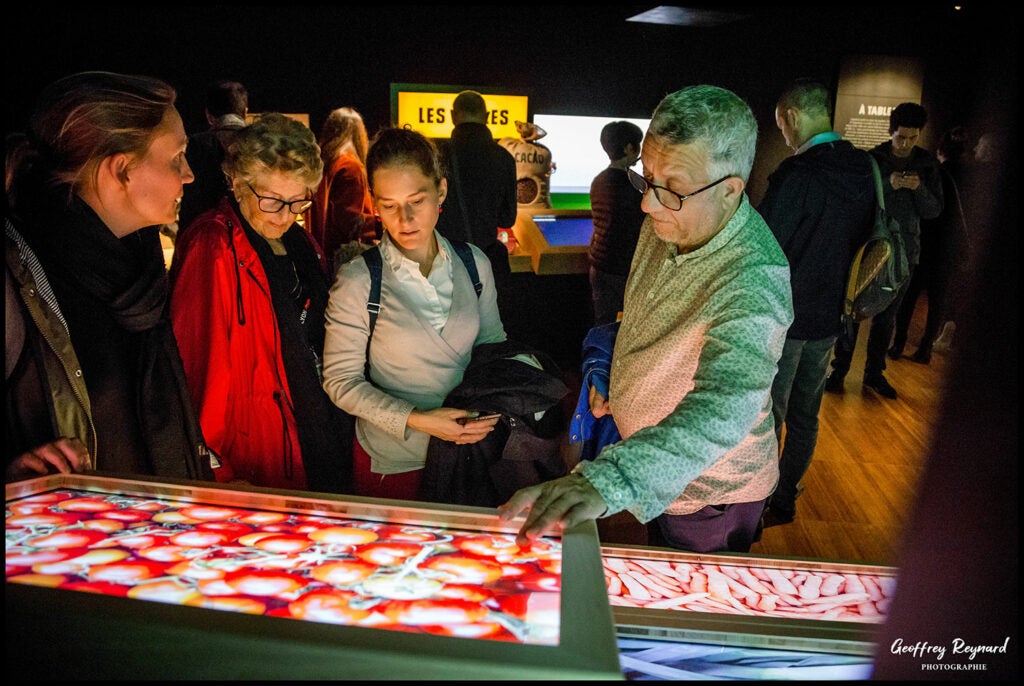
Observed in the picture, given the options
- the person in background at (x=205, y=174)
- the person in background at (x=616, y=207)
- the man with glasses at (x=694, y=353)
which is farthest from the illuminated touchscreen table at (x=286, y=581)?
the person in background at (x=616, y=207)

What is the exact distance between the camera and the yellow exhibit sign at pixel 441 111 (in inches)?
225

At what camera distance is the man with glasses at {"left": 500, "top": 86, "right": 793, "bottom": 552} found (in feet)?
4.05

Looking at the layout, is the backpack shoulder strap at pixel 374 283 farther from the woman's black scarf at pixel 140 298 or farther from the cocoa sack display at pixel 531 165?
the cocoa sack display at pixel 531 165

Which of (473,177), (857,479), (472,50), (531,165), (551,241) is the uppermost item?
(472,50)

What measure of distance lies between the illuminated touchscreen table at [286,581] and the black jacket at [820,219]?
99.0 inches

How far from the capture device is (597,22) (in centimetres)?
645

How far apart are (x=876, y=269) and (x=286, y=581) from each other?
3.13 meters

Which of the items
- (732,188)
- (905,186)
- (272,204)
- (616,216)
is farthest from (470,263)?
(905,186)

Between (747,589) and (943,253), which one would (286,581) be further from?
(943,253)

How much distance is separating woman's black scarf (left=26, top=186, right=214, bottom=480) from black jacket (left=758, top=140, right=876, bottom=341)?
258cm

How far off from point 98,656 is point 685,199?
1351 millimetres

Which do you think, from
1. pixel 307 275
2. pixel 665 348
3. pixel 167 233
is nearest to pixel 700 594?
pixel 665 348

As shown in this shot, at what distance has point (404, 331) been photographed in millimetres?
1911

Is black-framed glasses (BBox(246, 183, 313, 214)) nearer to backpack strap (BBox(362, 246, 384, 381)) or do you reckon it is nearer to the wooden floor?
backpack strap (BBox(362, 246, 384, 381))
